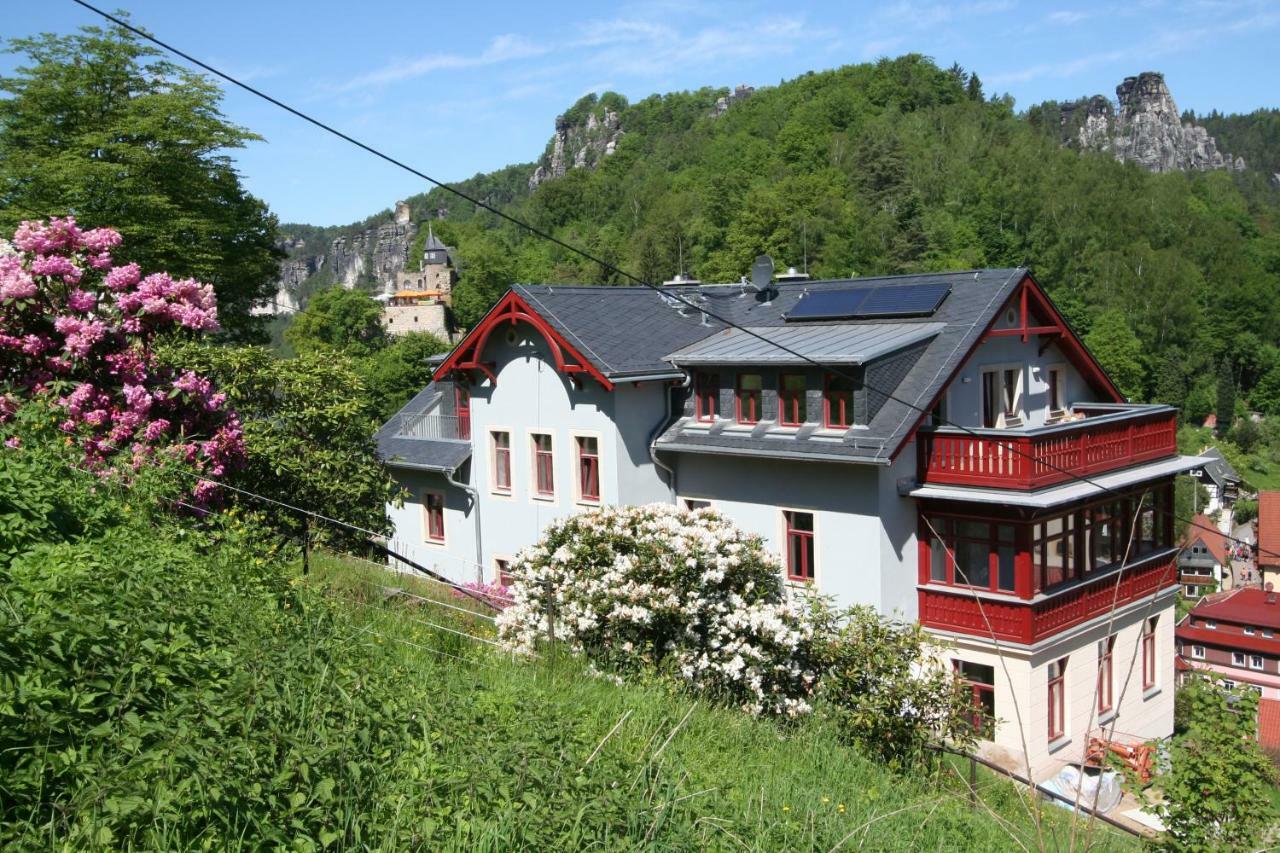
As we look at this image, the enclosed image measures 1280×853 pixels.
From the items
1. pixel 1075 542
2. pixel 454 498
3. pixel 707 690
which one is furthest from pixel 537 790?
pixel 454 498

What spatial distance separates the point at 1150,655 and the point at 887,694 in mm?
12458

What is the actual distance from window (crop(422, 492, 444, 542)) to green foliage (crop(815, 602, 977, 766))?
14.1 m

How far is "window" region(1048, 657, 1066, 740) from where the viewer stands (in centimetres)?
1758

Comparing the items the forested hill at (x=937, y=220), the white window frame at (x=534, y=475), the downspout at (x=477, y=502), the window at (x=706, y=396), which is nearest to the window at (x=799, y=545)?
the window at (x=706, y=396)

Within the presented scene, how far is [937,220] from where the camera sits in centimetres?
9106

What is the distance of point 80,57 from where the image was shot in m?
29.2

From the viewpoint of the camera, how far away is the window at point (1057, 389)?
21.5m

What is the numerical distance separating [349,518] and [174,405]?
3379 mm

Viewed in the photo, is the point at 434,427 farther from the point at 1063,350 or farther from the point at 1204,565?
the point at 1204,565

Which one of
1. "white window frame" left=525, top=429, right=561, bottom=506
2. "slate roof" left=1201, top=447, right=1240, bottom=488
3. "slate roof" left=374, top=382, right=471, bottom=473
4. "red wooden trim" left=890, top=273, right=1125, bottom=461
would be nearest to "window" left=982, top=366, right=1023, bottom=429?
"red wooden trim" left=890, top=273, right=1125, bottom=461

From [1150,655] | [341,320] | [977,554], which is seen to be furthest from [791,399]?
[341,320]

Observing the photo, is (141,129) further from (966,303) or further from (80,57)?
(966,303)

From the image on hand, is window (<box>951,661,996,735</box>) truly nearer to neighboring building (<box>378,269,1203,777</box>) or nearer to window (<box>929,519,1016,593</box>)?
neighboring building (<box>378,269,1203,777</box>)

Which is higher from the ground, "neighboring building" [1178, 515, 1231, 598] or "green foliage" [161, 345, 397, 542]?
"green foliage" [161, 345, 397, 542]
